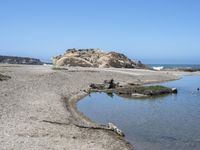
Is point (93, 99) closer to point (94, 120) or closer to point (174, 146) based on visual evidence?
point (94, 120)

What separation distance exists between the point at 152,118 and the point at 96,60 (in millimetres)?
68688

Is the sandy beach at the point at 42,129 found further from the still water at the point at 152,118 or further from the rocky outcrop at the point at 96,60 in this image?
the rocky outcrop at the point at 96,60

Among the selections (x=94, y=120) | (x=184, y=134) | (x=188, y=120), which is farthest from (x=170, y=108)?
(x=184, y=134)

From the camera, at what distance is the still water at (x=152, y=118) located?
18188 mm

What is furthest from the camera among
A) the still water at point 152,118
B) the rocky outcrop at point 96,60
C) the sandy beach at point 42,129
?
the rocky outcrop at point 96,60

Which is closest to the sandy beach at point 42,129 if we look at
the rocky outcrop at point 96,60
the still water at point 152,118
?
the still water at point 152,118

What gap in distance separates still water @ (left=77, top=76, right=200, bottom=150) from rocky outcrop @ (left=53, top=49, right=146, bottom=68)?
50.8m

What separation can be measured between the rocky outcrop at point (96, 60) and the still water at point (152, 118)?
1999 inches

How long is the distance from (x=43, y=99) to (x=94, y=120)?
550cm

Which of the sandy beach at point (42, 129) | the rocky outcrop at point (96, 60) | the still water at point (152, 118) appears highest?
the rocky outcrop at point (96, 60)

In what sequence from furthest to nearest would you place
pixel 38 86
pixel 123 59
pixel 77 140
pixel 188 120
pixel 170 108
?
→ pixel 123 59 → pixel 38 86 → pixel 170 108 → pixel 188 120 → pixel 77 140

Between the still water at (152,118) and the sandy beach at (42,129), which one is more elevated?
the sandy beach at (42,129)

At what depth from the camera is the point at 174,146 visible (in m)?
17.4

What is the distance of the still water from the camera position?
59.7 feet
